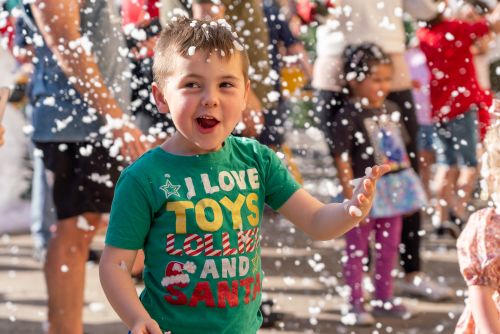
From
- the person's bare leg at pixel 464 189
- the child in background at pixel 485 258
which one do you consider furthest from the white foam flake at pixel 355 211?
the person's bare leg at pixel 464 189

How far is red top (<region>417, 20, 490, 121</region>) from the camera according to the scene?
4.94 meters

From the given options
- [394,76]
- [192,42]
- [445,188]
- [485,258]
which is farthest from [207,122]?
[445,188]

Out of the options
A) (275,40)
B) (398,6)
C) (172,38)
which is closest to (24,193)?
(275,40)

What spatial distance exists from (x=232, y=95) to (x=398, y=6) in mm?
2550

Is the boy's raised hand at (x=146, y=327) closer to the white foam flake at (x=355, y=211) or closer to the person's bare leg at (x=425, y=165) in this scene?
the white foam flake at (x=355, y=211)

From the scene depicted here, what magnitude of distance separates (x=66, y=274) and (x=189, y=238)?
138 cm

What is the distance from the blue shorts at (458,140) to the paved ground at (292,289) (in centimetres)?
41

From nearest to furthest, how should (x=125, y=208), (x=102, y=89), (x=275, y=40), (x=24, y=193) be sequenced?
Result: (x=125, y=208) < (x=102, y=89) < (x=275, y=40) < (x=24, y=193)

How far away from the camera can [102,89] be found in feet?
10.7

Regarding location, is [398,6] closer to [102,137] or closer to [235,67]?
[102,137]

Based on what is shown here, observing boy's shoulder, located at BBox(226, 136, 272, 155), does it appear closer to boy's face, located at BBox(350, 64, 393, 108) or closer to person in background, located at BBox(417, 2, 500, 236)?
boy's face, located at BBox(350, 64, 393, 108)

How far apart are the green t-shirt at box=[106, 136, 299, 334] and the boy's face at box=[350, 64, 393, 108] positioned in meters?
2.07

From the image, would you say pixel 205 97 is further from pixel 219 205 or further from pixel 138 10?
pixel 138 10

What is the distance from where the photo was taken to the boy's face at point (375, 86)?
13.5ft
